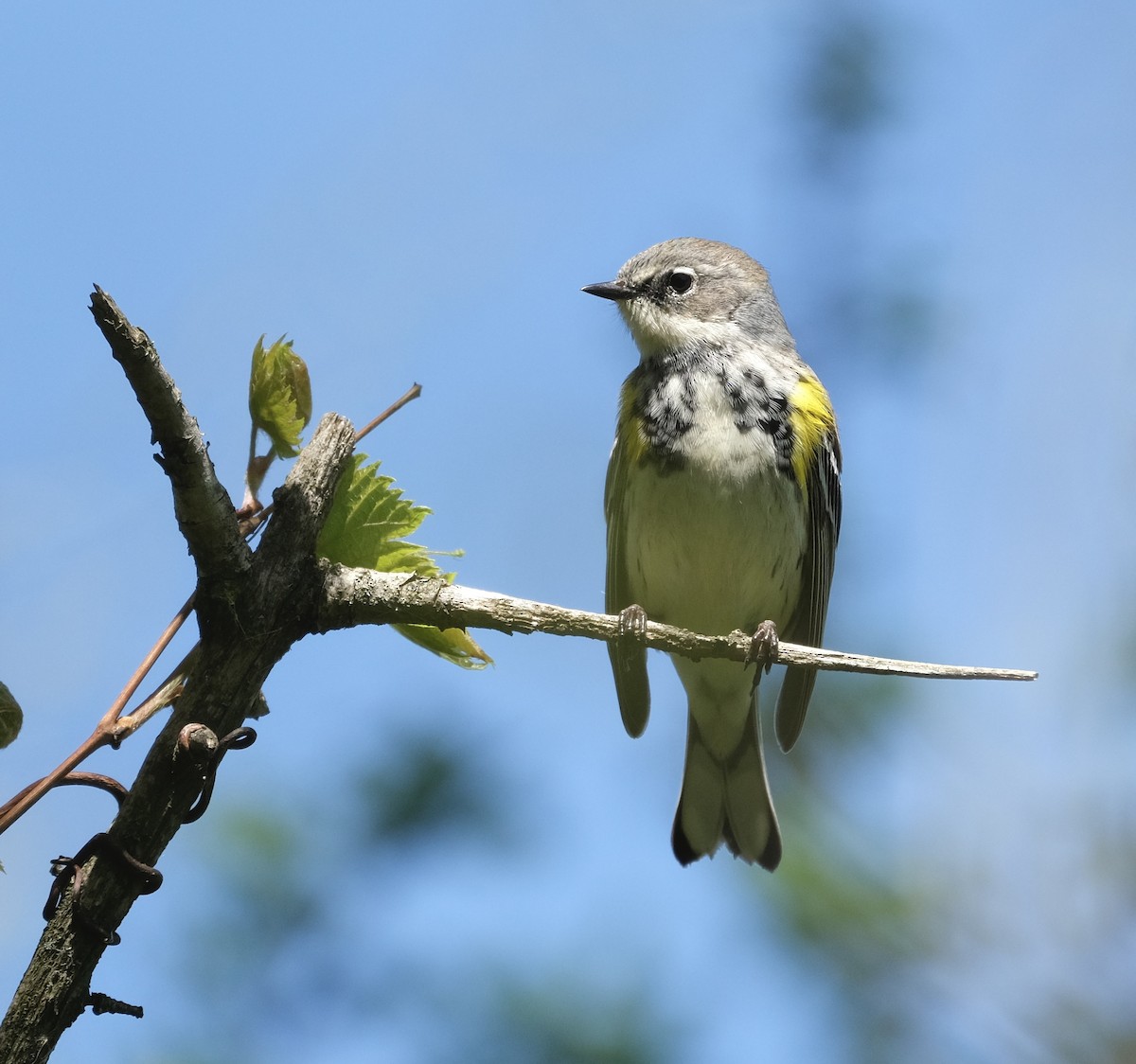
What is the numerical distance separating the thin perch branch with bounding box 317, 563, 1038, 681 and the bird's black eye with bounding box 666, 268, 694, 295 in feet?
11.4

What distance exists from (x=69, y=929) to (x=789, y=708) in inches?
140

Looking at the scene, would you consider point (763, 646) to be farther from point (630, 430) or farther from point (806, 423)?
point (630, 430)

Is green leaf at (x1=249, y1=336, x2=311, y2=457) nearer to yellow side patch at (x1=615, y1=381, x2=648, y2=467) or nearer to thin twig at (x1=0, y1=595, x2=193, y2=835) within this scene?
thin twig at (x1=0, y1=595, x2=193, y2=835)

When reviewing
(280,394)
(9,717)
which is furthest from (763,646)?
(9,717)

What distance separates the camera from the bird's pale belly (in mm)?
4605

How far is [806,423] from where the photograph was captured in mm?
4703

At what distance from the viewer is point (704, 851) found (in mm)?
5207

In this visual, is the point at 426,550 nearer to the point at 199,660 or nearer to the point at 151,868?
the point at 199,660

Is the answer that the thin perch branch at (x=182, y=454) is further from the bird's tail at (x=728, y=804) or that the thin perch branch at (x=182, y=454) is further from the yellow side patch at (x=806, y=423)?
the bird's tail at (x=728, y=804)

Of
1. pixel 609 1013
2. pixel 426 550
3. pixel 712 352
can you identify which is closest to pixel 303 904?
pixel 609 1013

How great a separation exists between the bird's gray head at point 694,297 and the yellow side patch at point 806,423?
0.41 metres

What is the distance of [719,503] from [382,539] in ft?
8.08

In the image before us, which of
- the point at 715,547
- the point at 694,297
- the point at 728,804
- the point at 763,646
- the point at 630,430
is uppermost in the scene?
the point at 694,297

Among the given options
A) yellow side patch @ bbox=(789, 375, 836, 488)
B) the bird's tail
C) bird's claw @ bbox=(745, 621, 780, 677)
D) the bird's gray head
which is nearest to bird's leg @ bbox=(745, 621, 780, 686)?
bird's claw @ bbox=(745, 621, 780, 677)
